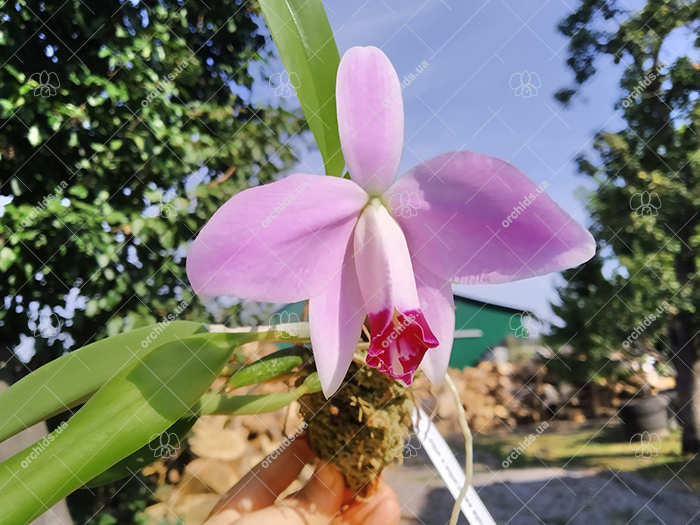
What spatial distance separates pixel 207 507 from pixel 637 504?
1.69 meters

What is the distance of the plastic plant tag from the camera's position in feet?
1.50

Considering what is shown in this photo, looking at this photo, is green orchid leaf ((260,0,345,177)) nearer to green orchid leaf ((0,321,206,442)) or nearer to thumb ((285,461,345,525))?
green orchid leaf ((0,321,206,442))

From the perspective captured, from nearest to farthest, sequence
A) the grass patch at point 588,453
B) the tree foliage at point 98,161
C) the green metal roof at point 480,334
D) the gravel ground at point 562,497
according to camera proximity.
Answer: the tree foliage at point 98,161 < the gravel ground at point 562,497 < the grass patch at point 588,453 < the green metal roof at point 480,334

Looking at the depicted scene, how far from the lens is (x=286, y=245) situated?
0.30 meters

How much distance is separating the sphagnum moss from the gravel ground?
1.08m

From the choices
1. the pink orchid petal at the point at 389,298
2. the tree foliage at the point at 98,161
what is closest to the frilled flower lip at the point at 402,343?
the pink orchid petal at the point at 389,298

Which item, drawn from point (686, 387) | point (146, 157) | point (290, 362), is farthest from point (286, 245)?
point (686, 387)

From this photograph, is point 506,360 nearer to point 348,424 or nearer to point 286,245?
point 348,424

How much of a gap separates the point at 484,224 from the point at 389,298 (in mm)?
91

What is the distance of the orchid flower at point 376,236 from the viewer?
284 millimetres

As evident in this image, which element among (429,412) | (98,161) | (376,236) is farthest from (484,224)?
(98,161)

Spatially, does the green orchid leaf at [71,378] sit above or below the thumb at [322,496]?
above

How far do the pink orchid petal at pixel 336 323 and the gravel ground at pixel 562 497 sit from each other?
1265 millimetres

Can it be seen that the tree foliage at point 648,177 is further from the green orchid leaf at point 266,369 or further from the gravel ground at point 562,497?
the green orchid leaf at point 266,369
